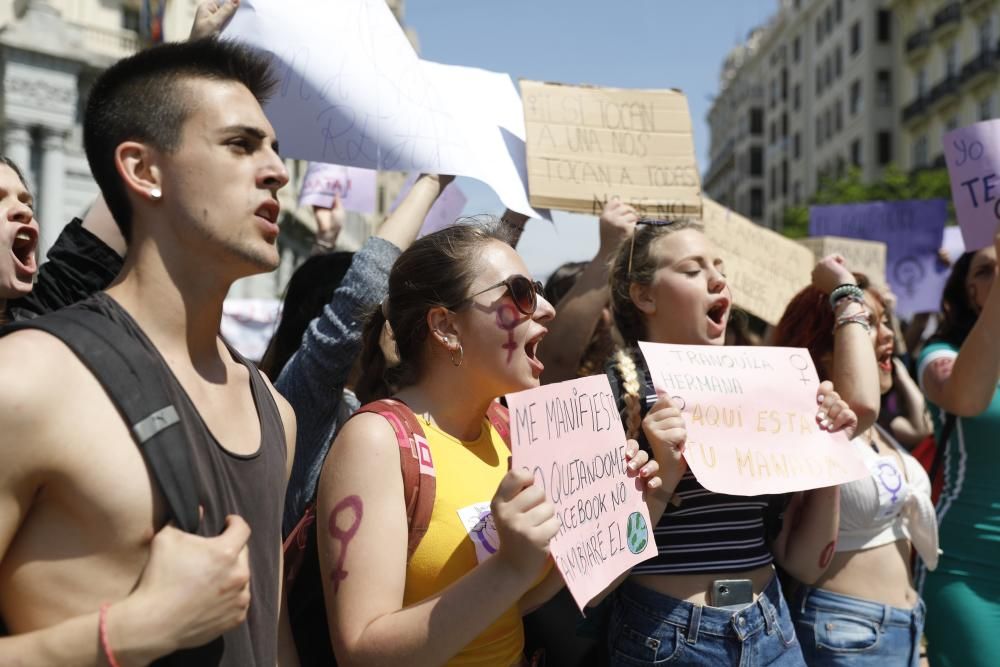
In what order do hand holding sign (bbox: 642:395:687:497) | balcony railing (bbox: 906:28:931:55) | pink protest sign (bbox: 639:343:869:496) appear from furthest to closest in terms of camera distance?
balcony railing (bbox: 906:28:931:55) < pink protest sign (bbox: 639:343:869:496) < hand holding sign (bbox: 642:395:687:497)

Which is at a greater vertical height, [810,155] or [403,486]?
[810,155]

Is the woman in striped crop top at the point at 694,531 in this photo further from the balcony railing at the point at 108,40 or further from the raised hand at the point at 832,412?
the balcony railing at the point at 108,40

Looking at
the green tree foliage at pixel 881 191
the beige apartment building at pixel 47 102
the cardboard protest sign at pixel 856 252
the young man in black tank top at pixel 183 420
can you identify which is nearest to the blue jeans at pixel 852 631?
the young man in black tank top at pixel 183 420

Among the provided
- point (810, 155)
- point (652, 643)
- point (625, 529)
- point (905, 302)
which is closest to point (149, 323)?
point (625, 529)

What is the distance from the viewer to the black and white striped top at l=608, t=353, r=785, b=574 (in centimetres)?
251

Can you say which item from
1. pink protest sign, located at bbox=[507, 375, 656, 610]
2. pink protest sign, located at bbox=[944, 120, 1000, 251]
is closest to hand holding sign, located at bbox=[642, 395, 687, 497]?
pink protest sign, located at bbox=[507, 375, 656, 610]

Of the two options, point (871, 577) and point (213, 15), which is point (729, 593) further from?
point (213, 15)

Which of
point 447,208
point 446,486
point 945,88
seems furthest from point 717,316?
point 945,88

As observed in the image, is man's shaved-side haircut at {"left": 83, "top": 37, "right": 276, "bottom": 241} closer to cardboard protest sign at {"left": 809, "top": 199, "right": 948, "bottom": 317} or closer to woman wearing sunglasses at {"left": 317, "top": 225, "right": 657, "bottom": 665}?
woman wearing sunglasses at {"left": 317, "top": 225, "right": 657, "bottom": 665}

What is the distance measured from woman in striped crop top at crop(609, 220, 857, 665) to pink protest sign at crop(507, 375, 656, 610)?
198 mm

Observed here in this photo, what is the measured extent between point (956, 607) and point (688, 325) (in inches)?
54.3

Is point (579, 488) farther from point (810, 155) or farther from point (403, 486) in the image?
point (810, 155)

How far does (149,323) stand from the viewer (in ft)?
5.33

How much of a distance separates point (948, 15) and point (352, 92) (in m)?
41.9
